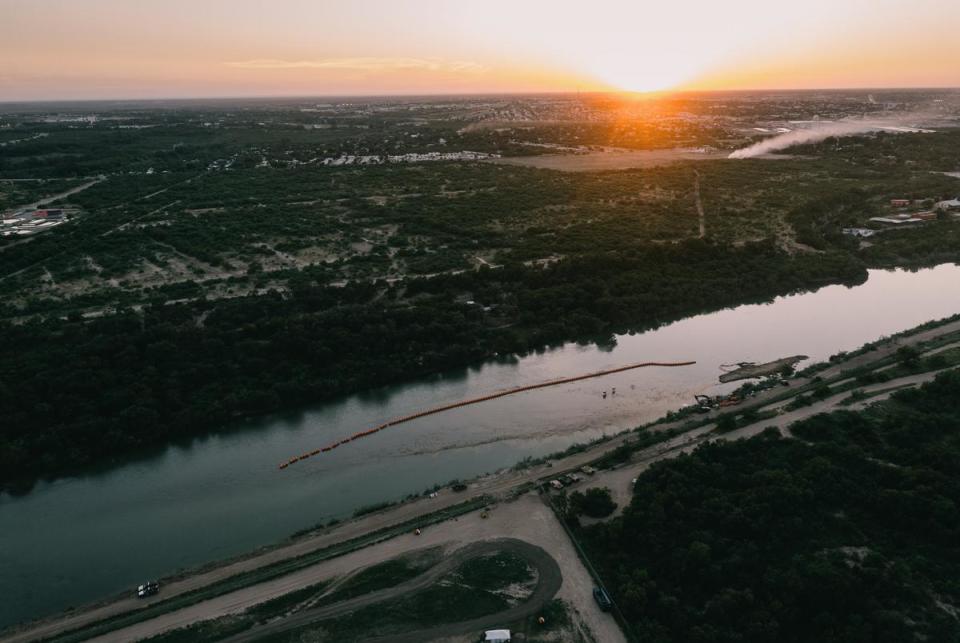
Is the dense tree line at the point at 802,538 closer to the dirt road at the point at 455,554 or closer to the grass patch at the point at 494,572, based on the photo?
the dirt road at the point at 455,554

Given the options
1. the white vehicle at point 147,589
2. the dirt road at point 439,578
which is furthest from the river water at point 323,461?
the dirt road at point 439,578

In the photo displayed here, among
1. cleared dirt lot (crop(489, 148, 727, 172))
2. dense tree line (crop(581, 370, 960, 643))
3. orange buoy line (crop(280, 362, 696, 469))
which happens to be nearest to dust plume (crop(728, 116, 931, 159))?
cleared dirt lot (crop(489, 148, 727, 172))

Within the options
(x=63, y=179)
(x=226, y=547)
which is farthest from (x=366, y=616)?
(x=63, y=179)

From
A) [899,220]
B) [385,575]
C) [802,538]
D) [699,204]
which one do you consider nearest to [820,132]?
[899,220]

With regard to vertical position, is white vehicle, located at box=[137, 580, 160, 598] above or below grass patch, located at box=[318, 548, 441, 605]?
below

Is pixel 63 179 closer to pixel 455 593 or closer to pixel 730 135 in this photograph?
pixel 455 593

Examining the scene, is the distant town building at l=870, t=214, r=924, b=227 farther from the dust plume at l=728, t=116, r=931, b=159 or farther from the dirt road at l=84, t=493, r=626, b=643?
the dirt road at l=84, t=493, r=626, b=643

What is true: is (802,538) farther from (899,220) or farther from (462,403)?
(899,220)
